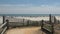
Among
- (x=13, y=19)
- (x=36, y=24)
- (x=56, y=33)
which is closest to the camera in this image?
(x=56, y=33)

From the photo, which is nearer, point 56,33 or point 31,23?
point 56,33

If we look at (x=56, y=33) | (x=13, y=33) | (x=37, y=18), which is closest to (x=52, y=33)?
(x=56, y=33)

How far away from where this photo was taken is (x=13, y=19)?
2217 centimetres

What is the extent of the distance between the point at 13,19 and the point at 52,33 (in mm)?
11561

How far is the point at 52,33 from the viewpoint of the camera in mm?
11461

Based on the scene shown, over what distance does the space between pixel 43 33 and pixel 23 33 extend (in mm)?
1723

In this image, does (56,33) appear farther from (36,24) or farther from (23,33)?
(36,24)

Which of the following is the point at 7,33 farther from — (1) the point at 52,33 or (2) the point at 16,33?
(1) the point at 52,33

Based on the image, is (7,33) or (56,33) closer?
(56,33)

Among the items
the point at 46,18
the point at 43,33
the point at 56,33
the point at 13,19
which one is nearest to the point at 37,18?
the point at 46,18

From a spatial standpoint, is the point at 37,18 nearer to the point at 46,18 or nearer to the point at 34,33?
the point at 46,18

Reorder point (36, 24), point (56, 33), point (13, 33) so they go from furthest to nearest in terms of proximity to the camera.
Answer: point (36, 24)
point (13, 33)
point (56, 33)

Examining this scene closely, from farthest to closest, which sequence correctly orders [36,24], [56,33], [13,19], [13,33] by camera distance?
1. [13,19]
2. [36,24]
3. [13,33]
4. [56,33]

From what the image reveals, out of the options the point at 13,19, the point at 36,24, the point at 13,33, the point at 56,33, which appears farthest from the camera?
the point at 13,19
